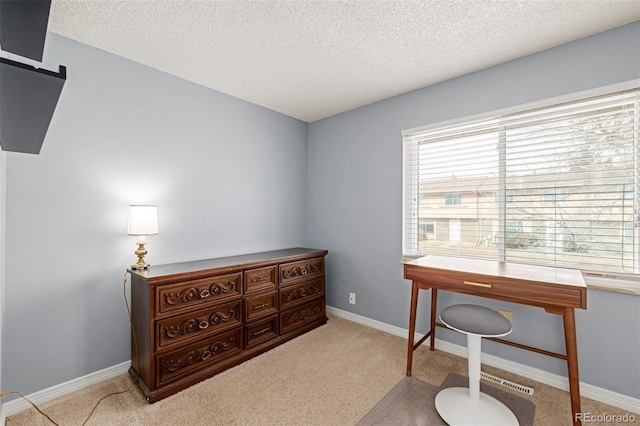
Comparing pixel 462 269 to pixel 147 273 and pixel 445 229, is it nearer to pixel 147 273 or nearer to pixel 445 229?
pixel 445 229

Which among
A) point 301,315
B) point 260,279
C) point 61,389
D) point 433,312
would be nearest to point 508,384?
point 433,312

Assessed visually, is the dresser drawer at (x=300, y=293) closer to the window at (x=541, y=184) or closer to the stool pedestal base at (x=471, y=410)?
the window at (x=541, y=184)

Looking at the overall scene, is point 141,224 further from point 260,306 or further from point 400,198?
point 400,198

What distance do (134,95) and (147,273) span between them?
141 cm

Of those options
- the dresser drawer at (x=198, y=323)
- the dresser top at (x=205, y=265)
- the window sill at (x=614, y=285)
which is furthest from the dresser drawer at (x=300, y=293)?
Answer: the window sill at (x=614, y=285)

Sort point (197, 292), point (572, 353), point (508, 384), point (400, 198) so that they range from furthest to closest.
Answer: point (400, 198) < point (197, 292) < point (508, 384) < point (572, 353)

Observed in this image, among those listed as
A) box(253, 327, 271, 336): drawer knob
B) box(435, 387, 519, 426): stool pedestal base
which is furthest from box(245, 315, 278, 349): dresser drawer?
box(435, 387, 519, 426): stool pedestal base

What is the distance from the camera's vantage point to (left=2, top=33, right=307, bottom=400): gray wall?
6.13 feet

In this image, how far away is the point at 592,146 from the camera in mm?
2000

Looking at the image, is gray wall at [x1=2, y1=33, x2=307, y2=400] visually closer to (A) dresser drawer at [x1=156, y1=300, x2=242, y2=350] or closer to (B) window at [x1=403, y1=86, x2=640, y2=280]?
(A) dresser drawer at [x1=156, y1=300, x2=242, y2=350]

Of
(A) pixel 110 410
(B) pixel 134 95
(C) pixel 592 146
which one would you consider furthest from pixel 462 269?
(B) pixel 134 95

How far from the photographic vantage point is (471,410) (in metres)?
1.73

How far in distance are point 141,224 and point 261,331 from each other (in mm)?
1338

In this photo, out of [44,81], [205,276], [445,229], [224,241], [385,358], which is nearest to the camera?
[44,81]
